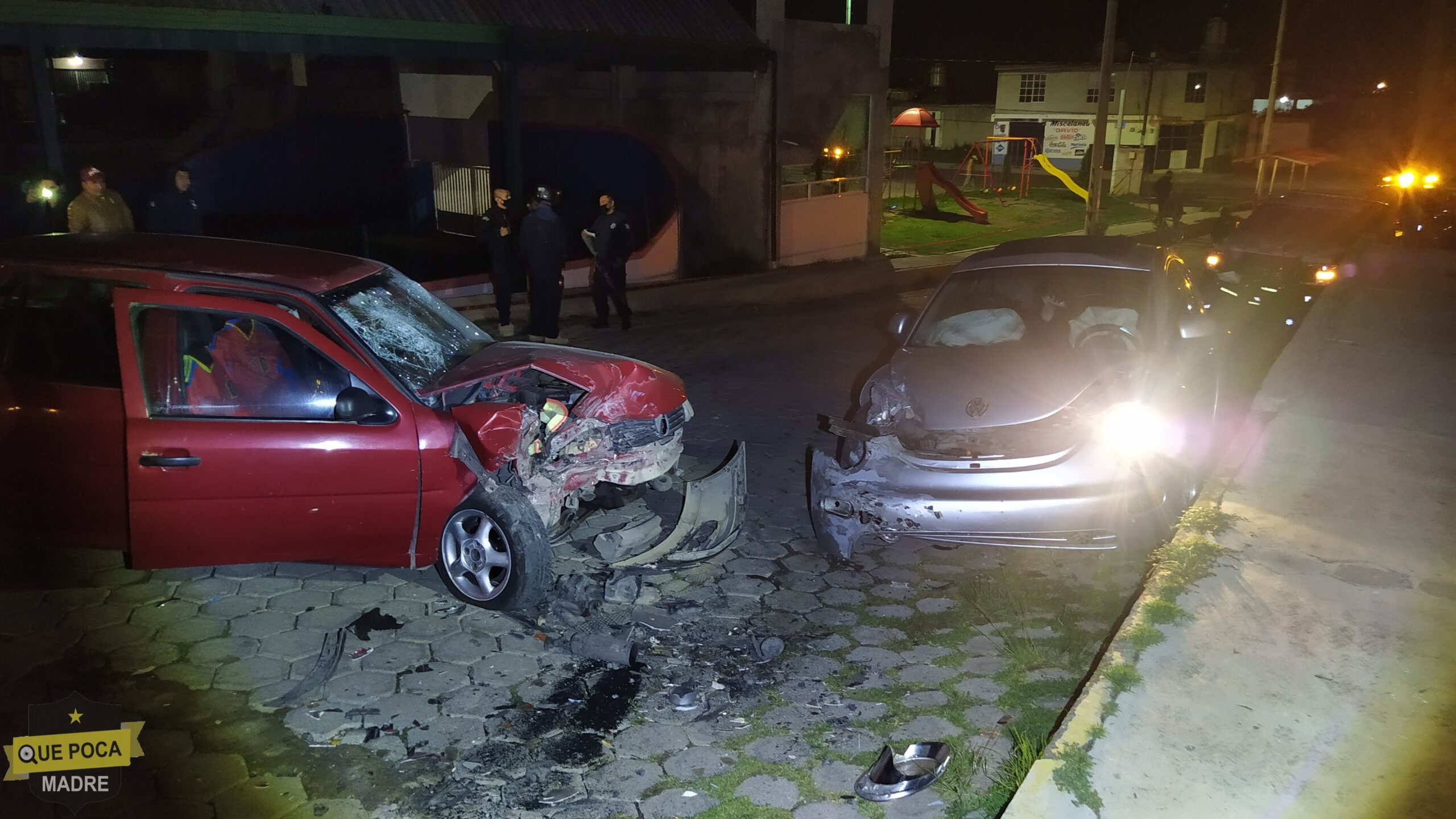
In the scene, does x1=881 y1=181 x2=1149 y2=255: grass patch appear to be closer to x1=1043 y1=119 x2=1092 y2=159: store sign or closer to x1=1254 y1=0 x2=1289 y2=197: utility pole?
x1=1254 y1=0 x2=1289 y2=197: utility pole

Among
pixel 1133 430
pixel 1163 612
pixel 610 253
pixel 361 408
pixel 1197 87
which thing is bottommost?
pixel 1163 612

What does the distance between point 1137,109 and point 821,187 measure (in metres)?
35.5

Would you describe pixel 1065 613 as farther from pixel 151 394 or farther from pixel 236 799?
pixel 151 394

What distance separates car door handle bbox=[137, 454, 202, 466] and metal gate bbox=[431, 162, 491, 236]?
12.5 metres

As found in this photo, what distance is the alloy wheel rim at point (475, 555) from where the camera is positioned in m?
5.19

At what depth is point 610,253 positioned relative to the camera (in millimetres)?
12258

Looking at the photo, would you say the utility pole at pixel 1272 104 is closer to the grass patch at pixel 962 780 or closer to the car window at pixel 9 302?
the grass patch at pixel 962 780

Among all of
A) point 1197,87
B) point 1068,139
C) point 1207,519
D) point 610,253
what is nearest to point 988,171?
point 1068,139

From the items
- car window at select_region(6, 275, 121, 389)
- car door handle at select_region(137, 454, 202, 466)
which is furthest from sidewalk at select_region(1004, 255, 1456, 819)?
car window at select_region(6, 275, 121, 389)

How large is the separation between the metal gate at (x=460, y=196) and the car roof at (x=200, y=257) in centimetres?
1114

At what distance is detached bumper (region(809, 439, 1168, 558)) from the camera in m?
5.39

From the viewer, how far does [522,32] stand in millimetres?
12648

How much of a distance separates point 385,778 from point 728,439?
4.68 meters

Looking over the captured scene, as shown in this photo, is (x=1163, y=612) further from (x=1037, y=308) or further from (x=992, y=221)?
(x=992, y=221)
